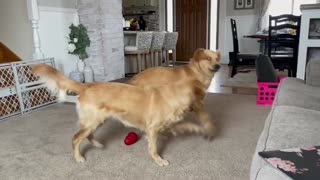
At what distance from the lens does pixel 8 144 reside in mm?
2143

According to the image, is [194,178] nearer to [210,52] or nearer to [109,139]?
[109,139]

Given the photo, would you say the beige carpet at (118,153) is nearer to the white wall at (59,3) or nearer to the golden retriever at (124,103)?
the golden retriever at (124,103)

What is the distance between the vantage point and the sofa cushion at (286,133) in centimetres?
86

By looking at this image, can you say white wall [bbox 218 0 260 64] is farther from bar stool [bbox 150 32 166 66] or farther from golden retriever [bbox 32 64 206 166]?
golden retriever [bbox 32 64 206 166]

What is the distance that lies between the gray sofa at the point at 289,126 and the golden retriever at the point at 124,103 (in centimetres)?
50

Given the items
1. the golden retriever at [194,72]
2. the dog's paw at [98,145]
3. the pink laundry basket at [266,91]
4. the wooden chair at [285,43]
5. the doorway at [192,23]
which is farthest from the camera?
the doorway at [192,23]

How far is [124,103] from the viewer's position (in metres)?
1.73

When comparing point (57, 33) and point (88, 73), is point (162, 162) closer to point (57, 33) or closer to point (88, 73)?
point (88, 73)

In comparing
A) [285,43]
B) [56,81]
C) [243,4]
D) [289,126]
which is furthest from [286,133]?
[243,4]

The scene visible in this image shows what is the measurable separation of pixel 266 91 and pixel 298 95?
138cm

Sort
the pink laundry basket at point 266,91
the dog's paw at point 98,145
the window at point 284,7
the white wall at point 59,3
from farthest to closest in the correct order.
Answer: the window at point 284,7
the white wall at point 59,3
the pink laundry basket at point 266,91
the dog's paw at point 98,145

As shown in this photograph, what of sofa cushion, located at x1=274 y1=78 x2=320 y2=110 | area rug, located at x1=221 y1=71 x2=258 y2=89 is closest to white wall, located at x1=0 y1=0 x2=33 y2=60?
area rug, located at x1=221 y1=71 x2=258 y2=89

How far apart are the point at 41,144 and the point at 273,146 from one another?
1742 millimetres

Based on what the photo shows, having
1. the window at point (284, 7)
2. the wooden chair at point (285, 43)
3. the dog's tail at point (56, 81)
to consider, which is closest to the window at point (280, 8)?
the window at point (284, 7)
